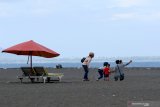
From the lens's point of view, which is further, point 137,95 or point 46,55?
point 46,55

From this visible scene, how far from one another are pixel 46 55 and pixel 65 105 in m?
16.9

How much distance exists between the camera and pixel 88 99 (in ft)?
60.7

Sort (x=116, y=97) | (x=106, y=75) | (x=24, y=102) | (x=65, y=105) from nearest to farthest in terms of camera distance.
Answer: (x=65, y=105) → (x=24, y=102) → (x=116, y=97) → (x=106, y=75)

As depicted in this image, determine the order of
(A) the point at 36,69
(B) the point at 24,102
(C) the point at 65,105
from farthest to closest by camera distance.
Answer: (A) the point at 36,69
(B) the point at 24,102
(C) the point at 65,105

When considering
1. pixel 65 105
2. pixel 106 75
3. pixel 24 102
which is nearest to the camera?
pixel 65 105

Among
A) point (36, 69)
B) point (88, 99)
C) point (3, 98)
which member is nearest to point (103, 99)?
point (88, 99)

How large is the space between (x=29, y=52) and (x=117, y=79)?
16.5 ft

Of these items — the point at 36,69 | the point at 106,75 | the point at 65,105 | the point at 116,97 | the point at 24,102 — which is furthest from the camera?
the point at 106,75

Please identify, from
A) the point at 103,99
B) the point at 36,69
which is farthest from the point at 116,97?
the point at 36,69

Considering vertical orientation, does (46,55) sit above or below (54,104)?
above

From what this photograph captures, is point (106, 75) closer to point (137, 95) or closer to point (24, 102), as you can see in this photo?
point (137, 95)

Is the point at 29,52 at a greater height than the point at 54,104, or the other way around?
the point at 29,52

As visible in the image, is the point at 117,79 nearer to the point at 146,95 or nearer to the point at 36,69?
the point at 36,69

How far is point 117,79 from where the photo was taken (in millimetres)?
32969
